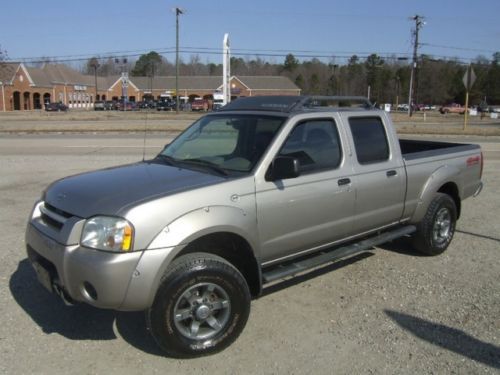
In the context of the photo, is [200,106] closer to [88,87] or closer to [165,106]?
[165,106]

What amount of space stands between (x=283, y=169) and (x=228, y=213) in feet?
2.01

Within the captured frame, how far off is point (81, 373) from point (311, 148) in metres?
2.67

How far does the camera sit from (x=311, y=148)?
181 inches

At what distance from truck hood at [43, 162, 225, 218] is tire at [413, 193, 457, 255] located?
298 centimetres

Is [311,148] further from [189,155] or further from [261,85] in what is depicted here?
[261,85]

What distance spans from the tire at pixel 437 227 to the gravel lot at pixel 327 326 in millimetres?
144

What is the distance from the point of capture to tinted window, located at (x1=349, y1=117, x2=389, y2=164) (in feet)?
16.4

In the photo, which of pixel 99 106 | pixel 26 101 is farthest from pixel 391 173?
pixel 26 101

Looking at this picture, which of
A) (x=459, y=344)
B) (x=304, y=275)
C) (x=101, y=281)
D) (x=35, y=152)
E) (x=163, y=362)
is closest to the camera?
(x=101, y=281)

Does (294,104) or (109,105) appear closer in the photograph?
(294,104)

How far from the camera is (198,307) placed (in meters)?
3.64

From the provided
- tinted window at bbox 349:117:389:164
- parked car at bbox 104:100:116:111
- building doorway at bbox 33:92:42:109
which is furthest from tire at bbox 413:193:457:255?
building doorway at bbox 33:92:42:109

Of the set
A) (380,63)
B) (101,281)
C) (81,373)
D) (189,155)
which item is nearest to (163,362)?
(81,373)

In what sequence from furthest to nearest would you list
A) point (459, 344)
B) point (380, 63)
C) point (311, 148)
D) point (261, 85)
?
point (380, 63), point (261, 85), point (311, 148), point (459, 344)
